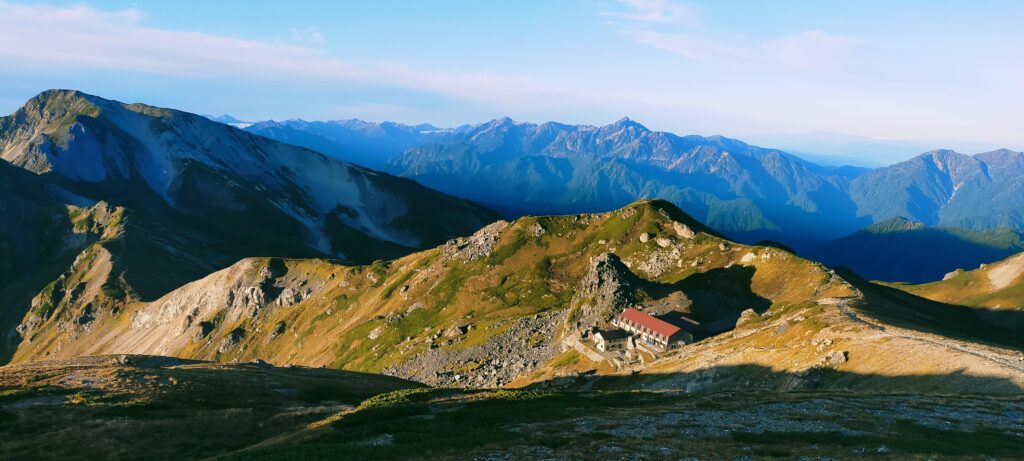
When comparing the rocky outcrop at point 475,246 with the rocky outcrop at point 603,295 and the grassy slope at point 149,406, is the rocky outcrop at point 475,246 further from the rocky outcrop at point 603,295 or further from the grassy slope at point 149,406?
the grassy slope at point 149,406

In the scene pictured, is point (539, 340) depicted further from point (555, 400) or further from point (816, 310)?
point (555, 400)

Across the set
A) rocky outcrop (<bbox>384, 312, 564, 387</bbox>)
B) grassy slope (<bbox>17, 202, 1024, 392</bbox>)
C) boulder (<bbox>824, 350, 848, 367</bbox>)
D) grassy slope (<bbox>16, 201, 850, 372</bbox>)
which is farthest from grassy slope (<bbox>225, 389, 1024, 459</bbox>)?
grassy slope (<bbox>16, 201, 850, 372</bbox>)

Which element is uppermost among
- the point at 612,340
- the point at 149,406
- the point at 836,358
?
the point at 836,358

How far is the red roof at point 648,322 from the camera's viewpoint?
96.6m

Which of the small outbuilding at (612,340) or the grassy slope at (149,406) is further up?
the grassy slope at (149,406)

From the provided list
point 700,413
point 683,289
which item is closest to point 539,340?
point 683,289

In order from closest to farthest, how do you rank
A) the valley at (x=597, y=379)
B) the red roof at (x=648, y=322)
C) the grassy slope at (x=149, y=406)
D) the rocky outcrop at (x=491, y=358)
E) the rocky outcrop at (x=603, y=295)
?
1. the valley at (x=597, y=379)
2. the grassy slope at (x=149, y=406)
3. the red roof at (x=648, y=322)
4. the rocky outcrop at (x=603, y=295)
5. the rocky outcrop at (x=491, y=358)

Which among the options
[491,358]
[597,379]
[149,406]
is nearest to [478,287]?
[491,358]

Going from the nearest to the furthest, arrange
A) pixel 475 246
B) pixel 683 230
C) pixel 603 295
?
1. pixel 603 295
2. pixel 683 230
3. pixel 475 246

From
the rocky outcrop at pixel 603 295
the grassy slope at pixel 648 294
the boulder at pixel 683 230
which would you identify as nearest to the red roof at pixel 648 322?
the rocky outcrop at pixel 603 295

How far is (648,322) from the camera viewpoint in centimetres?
10119

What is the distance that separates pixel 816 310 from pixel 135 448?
284 feet

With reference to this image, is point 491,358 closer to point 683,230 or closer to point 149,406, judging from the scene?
point 683,230

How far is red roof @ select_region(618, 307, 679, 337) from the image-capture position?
96.6 metres
